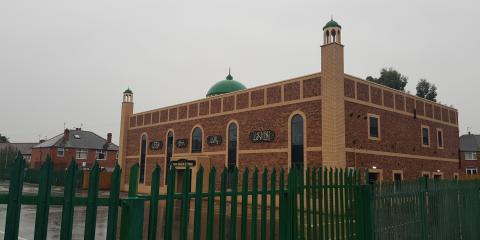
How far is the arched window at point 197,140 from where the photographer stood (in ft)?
102

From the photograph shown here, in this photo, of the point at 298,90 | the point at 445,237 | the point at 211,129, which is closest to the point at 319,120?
the point at 298,90

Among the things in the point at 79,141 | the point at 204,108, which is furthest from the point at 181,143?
the point at 79,141

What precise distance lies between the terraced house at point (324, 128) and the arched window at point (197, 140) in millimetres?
89

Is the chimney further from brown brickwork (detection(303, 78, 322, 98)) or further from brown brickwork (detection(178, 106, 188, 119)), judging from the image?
brown brickwork (detection(303, 78, 322, 98))

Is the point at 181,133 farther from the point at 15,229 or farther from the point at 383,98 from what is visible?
the point at 15,229

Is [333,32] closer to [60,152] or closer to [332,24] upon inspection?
[332,24]

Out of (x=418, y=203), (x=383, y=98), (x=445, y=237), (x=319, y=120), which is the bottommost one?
(x=445, y=237)

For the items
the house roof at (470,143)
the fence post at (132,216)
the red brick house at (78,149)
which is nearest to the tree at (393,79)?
the house roof at (470,143)

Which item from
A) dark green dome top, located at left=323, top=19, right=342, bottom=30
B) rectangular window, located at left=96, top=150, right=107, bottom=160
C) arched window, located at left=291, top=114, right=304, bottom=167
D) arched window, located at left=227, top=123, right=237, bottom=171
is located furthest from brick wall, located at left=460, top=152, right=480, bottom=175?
rectangular window, located at left=96, top=150, right=107, bottom=160

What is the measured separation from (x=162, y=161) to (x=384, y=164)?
68.5 feet

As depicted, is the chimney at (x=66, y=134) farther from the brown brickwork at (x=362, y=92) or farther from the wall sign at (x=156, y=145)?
the brown brickwork at (x=362, y=92)

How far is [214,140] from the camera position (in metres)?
29.5

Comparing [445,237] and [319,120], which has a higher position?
[319,120]

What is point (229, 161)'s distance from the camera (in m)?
27.9
